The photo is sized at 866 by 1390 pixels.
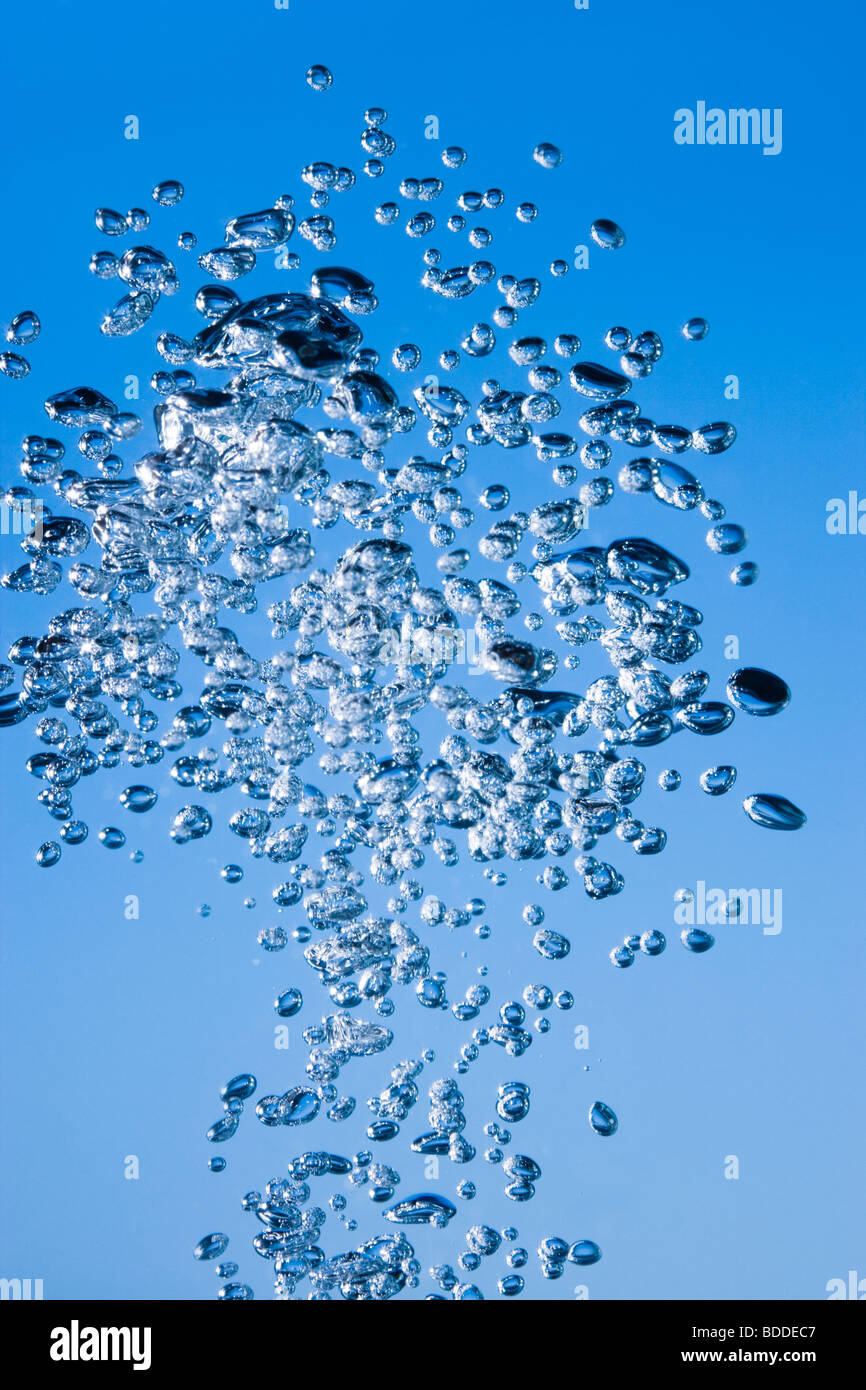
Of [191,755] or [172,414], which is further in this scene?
[191,755]

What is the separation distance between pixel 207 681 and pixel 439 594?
0.61 meters

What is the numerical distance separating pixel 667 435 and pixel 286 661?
1.05 meters

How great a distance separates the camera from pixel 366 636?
282 centimetres

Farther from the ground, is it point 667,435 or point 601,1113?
point 667,435

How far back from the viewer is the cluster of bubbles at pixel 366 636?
274 cm

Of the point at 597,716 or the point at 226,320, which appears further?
the point at 597,716

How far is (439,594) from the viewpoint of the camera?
2.82 metres

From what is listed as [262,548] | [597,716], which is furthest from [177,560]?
[597,716]

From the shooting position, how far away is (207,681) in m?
2.93

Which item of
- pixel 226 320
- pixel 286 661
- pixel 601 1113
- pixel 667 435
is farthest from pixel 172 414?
pixel 601 1113

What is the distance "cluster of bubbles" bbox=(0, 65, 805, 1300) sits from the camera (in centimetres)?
274

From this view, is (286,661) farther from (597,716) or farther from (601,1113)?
(601,1113)
